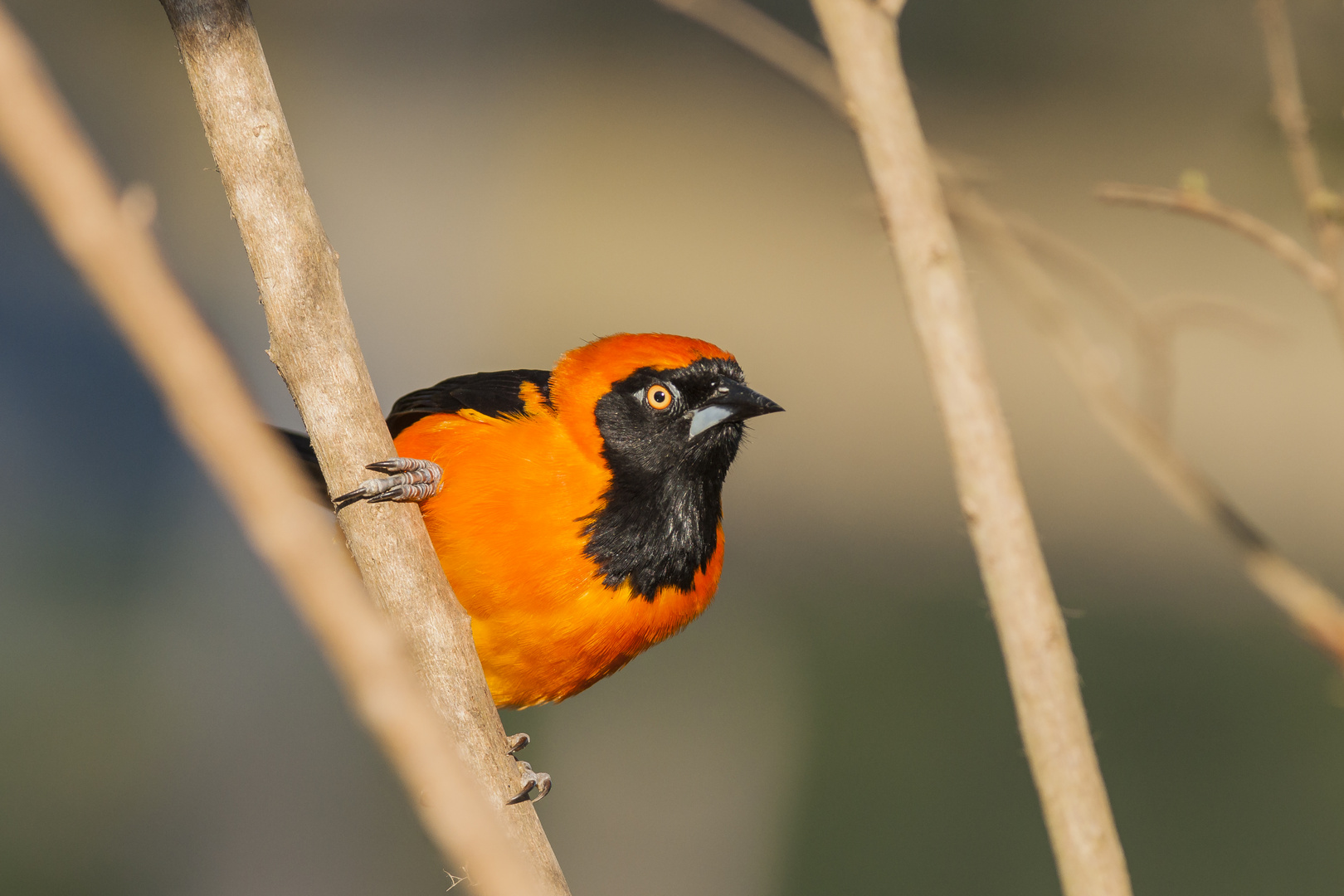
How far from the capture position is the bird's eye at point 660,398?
102 inches

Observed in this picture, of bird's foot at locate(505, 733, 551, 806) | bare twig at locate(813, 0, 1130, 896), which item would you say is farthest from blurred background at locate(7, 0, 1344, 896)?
bare twig at locate(813, 0, 1130, 896)

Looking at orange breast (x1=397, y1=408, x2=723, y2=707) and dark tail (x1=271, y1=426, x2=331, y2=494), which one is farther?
dark tail (x1=271, y1=426, x2=331, y2=494)

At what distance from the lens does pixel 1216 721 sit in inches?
233

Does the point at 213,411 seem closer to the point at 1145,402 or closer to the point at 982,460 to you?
the point at 982,460

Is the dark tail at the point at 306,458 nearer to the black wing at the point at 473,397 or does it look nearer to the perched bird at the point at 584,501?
the black wing at the point at 473,397

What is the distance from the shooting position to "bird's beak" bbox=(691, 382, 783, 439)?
2.53 metres

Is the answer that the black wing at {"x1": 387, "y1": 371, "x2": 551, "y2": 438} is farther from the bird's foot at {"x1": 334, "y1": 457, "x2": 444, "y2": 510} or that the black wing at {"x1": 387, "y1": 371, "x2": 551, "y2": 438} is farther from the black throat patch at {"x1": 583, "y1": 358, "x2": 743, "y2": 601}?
the bird's foot at {"x1": 334, "y1": 457, "x2": 444, "y2": 510}

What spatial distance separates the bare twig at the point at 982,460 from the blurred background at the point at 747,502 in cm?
372

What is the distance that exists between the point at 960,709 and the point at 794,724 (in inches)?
43.1

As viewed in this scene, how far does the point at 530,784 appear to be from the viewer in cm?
203

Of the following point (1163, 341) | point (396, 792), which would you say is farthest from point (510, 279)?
point (1163, 341)

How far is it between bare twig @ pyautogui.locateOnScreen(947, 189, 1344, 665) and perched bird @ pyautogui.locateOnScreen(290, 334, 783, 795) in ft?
3.27

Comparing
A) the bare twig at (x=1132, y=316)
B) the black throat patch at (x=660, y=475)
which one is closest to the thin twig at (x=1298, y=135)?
the bare twig at (x=1132, y=316)

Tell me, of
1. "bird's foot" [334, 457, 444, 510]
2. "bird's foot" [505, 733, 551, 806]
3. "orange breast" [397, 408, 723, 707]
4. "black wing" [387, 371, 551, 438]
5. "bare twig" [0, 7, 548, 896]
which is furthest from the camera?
"black wing" [387, 371, 551, 438]
